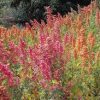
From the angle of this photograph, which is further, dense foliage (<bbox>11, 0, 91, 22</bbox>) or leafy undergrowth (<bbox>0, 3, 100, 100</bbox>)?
dense foliage (<bbox>11, 0, 91, 22</bbox>)

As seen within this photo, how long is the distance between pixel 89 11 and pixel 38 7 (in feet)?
19.7

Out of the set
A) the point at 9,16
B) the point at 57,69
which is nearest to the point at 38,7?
the point at 9,16

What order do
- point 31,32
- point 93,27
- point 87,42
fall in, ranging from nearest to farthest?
point 87,42 → point 93,27 → point 31,32

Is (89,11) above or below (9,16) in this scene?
above

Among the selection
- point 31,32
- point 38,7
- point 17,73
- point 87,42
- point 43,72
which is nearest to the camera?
point 43,72

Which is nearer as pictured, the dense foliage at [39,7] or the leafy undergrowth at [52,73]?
the leafy undergrowth at [52,73]

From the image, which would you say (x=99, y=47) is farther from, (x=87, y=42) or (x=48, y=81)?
(x=48, y=81)

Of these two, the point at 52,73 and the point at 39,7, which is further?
the point at 39,7

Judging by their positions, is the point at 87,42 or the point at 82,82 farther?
the point at 87,42

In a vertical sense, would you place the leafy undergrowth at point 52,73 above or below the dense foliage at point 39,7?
above

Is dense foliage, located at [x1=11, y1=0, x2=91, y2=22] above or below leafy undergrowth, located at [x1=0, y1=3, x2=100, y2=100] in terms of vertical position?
below

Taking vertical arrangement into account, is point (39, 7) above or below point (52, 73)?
below

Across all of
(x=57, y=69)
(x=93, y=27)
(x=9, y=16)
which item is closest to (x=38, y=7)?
(x=9, y=16)

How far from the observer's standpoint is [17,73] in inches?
199
